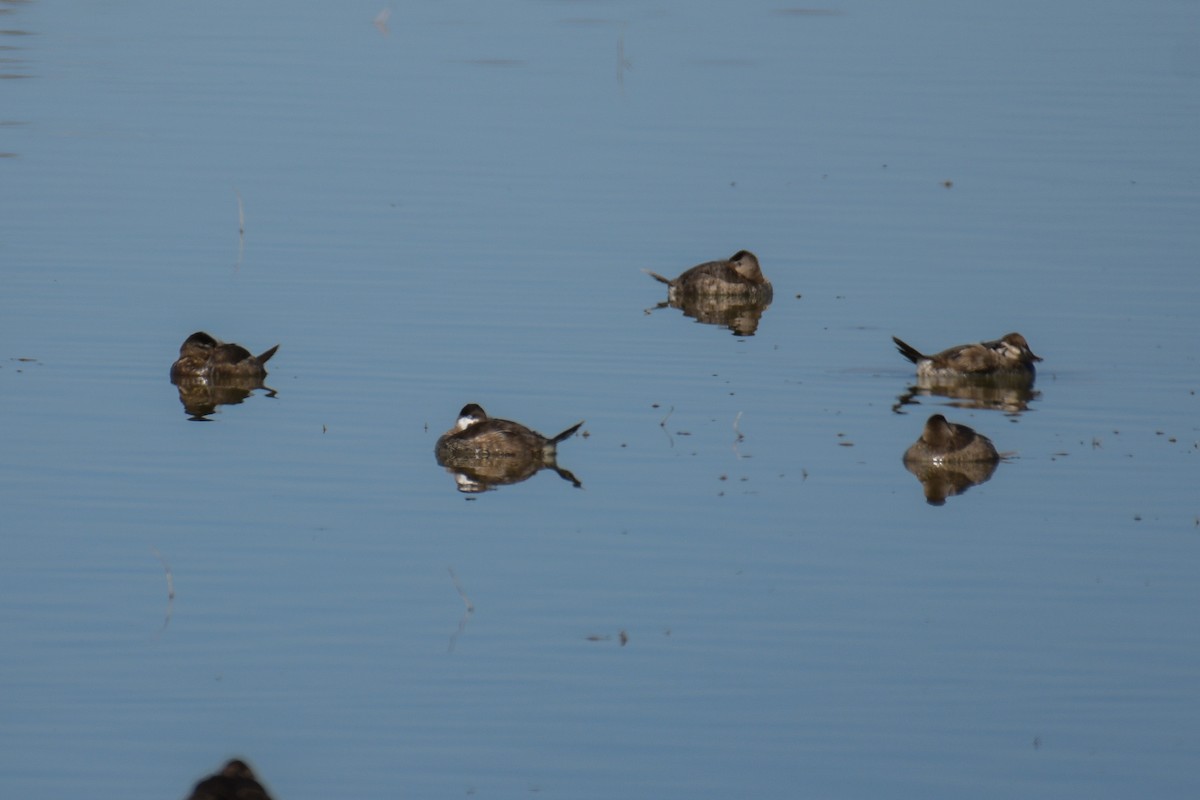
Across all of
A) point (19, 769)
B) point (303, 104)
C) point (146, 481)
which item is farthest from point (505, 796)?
point (303, 104)

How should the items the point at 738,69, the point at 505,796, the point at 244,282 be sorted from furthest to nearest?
the point at 738,69 → the point at 244,282 → the point at 505,796

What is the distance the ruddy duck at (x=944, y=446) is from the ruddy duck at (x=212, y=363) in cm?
596

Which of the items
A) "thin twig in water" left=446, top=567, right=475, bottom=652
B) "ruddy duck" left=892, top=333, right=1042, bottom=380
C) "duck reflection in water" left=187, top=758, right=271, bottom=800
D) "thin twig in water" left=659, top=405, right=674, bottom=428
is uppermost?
"ruddy duck" left=892, top=333, right=1042, bottom=380

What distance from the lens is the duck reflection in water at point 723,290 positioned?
2255 centimetres

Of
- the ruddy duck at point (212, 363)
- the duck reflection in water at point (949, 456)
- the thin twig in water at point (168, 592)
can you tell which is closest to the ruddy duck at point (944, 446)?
the duck reflection in water at point (949, 456)

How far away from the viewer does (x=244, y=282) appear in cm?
2141

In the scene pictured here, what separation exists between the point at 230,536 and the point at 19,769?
3.91 metres

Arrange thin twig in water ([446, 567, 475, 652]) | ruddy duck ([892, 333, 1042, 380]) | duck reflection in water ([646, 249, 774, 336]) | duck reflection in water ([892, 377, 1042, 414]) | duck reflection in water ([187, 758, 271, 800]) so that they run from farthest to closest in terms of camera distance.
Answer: duck reflection in water ([646, 249, 774, 336]) → ruddy duck ([892, 333, 1042, 380]) → duck reflection in water ([892, 377, 1042, 414]) → thin twig in water ([446, 567, 475, 652]) → duck reflection in water ([187, 758, 271, 800])

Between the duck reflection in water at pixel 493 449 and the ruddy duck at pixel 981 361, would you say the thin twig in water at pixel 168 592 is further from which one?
the ruddy duck at pixel 981 361

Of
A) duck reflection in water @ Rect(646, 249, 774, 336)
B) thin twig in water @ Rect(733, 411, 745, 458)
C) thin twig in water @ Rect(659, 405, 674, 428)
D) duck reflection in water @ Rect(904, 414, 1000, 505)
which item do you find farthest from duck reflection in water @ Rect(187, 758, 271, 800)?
duck reflection in water @ Rect(646, 249, 774, 336)

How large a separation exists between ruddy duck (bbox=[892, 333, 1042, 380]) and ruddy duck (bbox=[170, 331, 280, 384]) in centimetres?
565

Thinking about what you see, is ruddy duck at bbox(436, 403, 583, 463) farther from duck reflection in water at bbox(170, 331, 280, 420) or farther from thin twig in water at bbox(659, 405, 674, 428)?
duck reflection in water at bbox(170, 331, 280, 420)

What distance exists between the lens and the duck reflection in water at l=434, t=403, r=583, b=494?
51.7 ft

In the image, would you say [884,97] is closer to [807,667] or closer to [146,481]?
[146,481]
